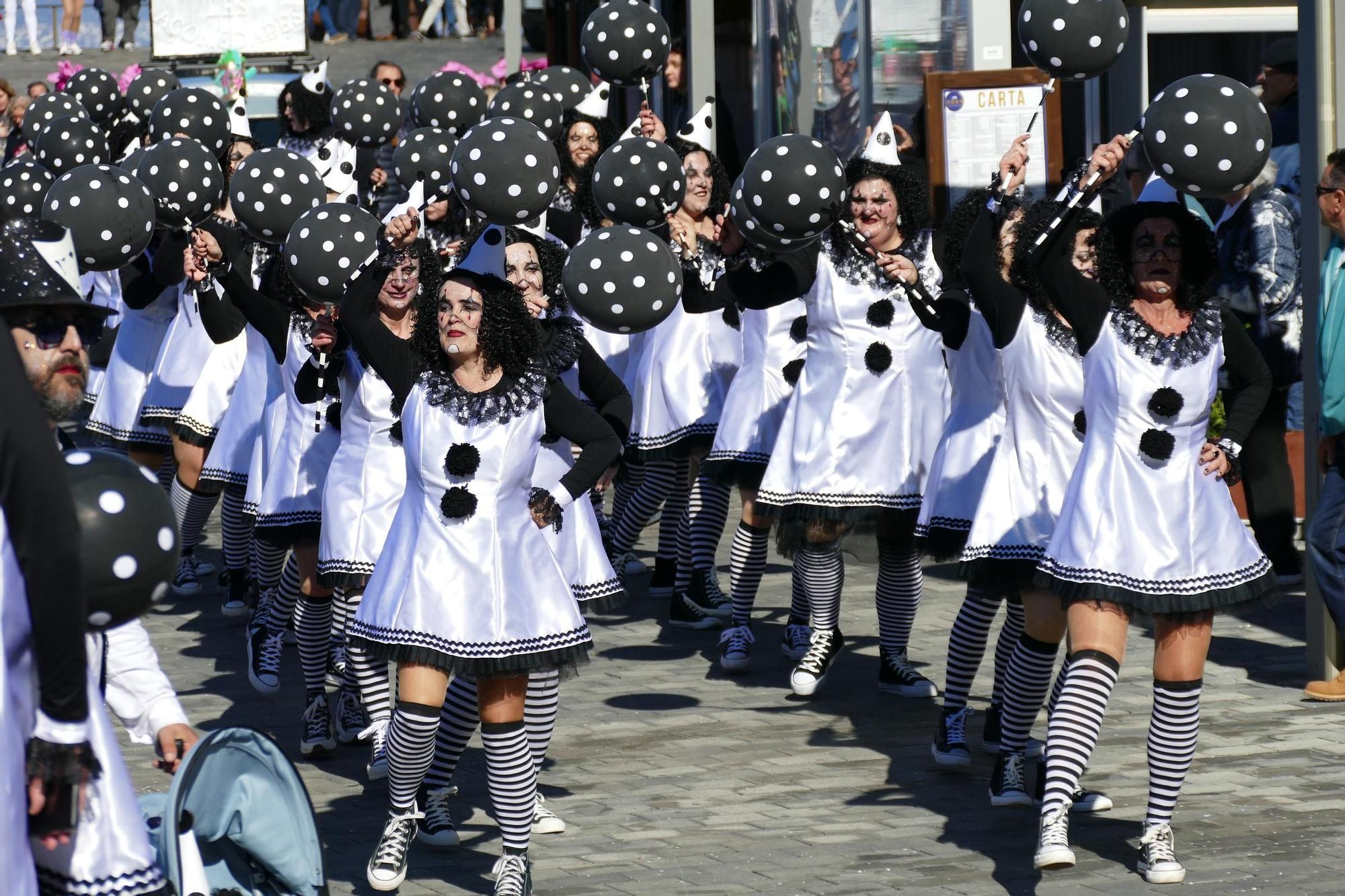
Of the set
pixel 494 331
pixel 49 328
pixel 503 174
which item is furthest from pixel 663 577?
pixel 49 328

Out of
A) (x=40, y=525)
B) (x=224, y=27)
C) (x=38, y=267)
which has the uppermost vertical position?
(x=224, y=27)

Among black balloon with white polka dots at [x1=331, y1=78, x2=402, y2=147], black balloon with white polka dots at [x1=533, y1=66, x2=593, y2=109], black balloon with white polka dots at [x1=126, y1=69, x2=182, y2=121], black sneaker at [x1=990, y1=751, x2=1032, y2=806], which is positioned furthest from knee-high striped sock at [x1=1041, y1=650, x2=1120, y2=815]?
black balloon with white polka dots at [x1=126, y1=69, x2=182, y2=121]

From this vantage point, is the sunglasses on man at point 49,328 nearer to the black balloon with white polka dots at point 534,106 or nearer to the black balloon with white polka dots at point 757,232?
the black balloon with white polka dots at point 757,232

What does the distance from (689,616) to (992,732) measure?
8.13 ft

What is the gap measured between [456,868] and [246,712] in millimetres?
2178

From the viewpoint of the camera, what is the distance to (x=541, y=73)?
11.6 metres

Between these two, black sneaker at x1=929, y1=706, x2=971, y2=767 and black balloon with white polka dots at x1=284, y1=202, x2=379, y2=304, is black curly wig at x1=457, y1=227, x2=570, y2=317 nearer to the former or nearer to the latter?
black balloon with white polka dots at x1=284, y1=202, x2=379, y2=304

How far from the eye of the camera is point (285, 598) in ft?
26.9

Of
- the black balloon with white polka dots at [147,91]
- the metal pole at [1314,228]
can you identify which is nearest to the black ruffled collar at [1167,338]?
the metal pole at [1314,228]

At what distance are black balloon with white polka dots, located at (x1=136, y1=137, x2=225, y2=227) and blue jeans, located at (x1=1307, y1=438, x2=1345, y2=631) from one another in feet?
14.4

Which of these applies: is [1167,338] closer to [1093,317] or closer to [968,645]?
[1093,317]

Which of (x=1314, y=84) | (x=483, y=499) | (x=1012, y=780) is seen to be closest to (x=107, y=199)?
(x=483, y=499)

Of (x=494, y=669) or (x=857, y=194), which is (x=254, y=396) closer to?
(x=857, y=194)

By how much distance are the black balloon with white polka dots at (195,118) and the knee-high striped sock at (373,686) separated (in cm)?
406
